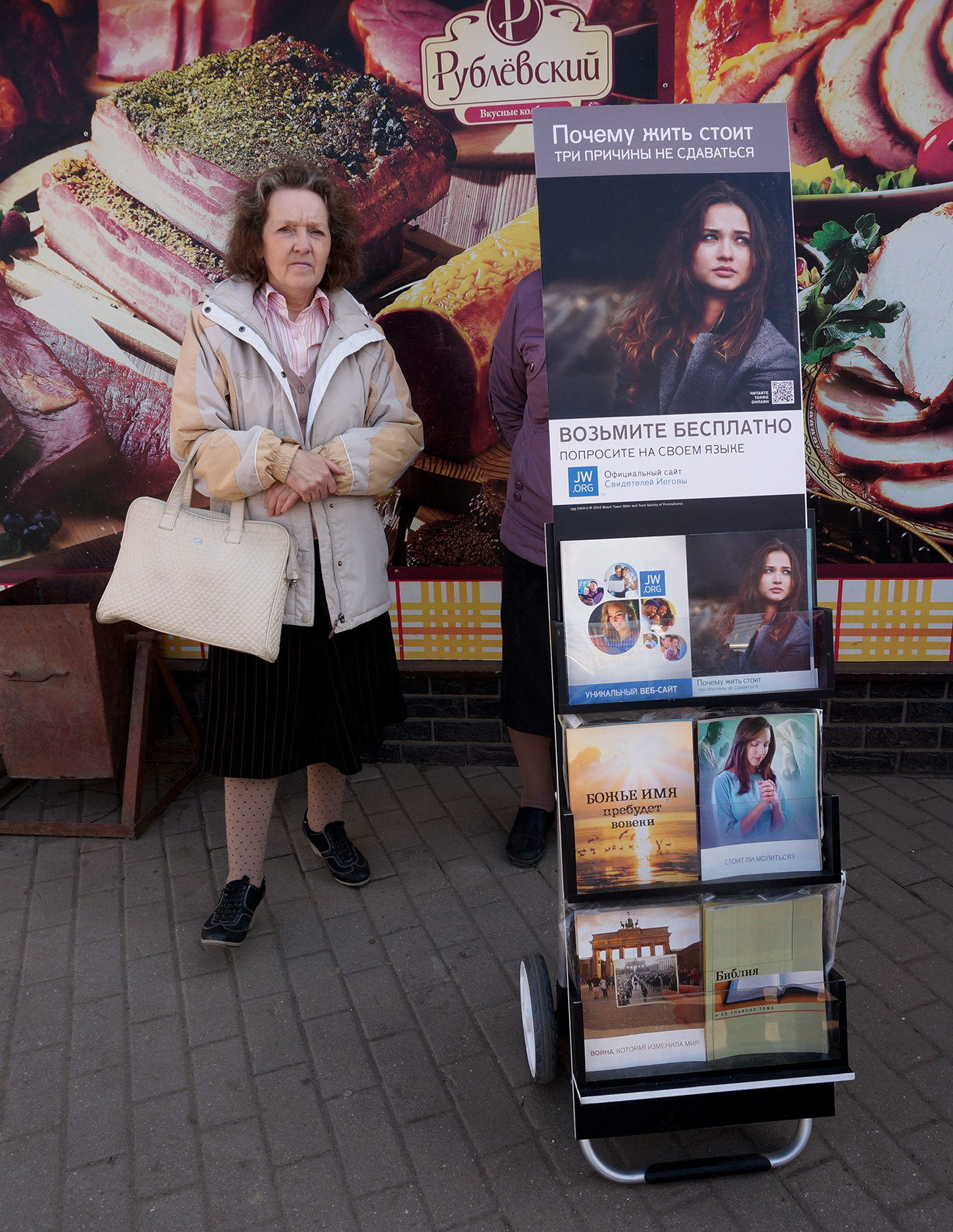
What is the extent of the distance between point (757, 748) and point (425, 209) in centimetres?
249

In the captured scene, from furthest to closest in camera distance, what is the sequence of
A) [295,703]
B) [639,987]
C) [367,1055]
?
[295,703] → [367,1055] → [639,987]

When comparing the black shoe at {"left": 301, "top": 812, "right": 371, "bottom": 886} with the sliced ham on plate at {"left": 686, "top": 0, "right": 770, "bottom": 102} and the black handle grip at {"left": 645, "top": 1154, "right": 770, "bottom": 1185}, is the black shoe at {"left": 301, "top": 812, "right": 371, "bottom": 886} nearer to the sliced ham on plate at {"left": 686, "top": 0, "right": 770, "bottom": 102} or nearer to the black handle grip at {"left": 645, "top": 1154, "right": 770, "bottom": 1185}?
the black handle grip at {"left": 645, "top": 1154, "right": 770, "bottom": 1185}

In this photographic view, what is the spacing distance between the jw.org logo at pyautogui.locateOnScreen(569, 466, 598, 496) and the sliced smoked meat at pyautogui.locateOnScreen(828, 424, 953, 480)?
2.00m

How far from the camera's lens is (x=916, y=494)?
3.47 metres

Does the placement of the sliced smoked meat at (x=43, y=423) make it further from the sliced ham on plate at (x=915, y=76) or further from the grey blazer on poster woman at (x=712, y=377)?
the sliced ham on plate at (x=915, y=76)

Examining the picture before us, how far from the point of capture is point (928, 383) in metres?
3.39

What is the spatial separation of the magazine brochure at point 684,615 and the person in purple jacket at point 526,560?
88 cm

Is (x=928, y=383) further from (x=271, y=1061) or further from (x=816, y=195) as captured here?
(x=271, y=1061)

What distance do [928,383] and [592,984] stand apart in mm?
2581

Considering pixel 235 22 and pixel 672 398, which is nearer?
pixel 672 398

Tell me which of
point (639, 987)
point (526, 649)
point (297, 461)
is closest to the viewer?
point (639, 987)

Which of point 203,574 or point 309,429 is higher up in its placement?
point 309,429

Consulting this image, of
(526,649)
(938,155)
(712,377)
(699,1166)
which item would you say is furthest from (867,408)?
(699,1166)

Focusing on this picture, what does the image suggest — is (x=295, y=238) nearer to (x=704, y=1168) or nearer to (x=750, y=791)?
(x=750, y=791)
